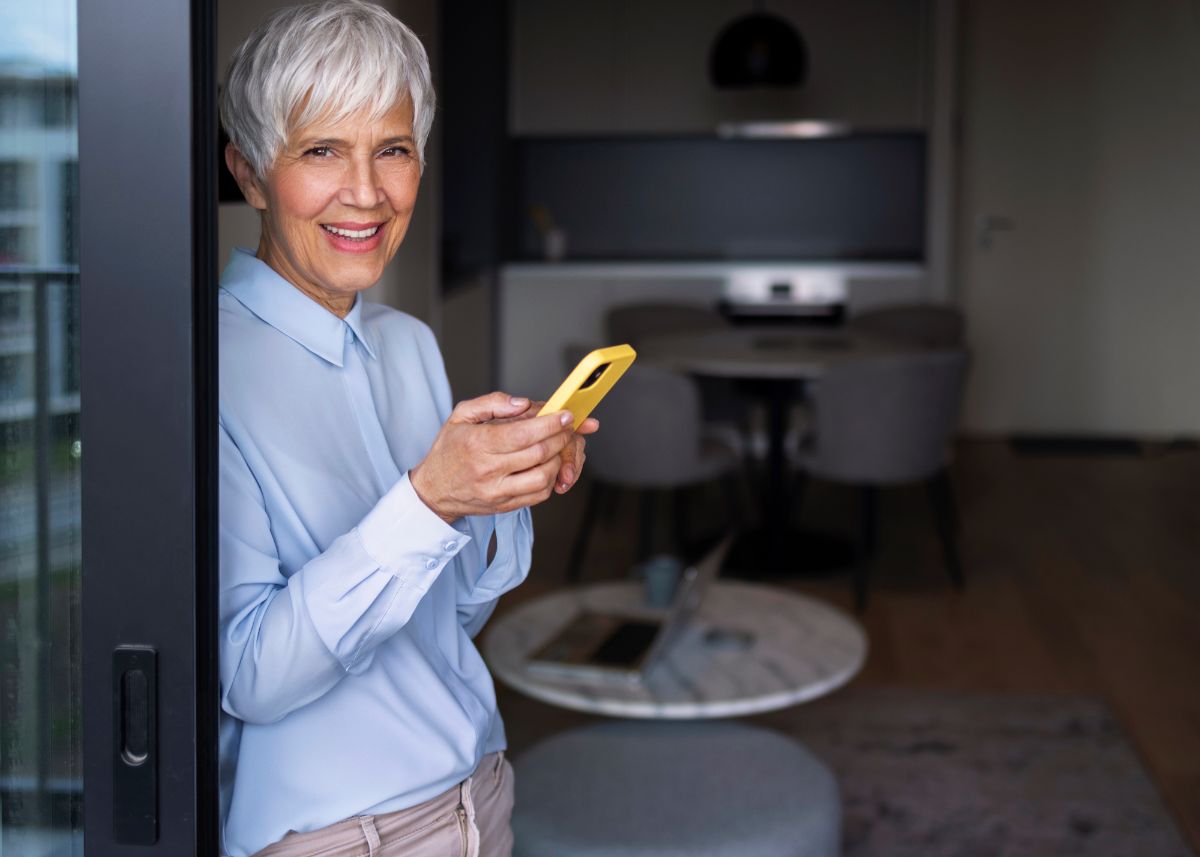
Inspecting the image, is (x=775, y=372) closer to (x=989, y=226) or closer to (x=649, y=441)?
(x=649, y=441)

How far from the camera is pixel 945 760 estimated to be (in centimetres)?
324

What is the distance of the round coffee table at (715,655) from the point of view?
2250 millimetres

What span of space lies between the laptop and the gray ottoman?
10 centimetres

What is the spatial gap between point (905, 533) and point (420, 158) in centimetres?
449

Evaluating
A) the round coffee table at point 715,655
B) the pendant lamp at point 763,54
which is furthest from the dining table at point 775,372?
the round coffee table at point 715,655

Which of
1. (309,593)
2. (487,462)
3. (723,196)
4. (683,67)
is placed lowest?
(309,593)

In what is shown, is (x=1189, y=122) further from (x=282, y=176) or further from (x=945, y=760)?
(x=282, y=176)

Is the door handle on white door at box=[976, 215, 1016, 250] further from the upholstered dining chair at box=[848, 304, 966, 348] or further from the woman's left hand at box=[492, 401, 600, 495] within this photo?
the woman's left hand at box=[492, 401, 600, 495]

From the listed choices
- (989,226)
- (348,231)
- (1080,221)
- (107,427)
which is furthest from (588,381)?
(1080,221)

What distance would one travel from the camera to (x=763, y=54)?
523 cm

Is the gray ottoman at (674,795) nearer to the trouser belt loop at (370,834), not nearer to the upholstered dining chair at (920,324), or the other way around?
the trouser belt loop at (370,834)

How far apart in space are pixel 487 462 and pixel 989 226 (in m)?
6.83

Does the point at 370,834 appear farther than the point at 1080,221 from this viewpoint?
No

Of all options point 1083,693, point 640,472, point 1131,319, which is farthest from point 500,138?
point 1083,693
